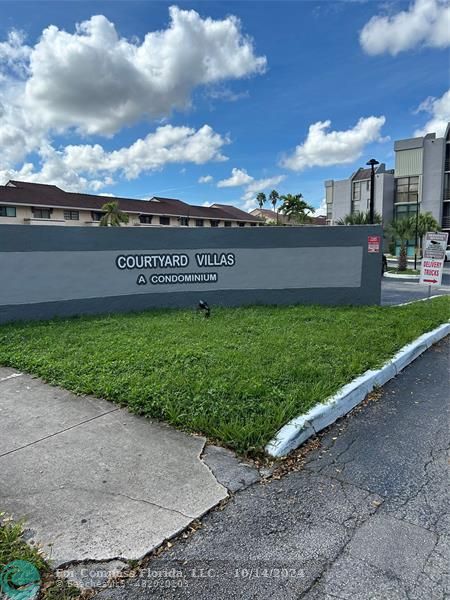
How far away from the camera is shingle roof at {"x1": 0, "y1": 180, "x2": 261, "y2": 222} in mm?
43531

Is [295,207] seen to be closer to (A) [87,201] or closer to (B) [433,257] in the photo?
(A) [87,201]

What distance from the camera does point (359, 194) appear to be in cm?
4959

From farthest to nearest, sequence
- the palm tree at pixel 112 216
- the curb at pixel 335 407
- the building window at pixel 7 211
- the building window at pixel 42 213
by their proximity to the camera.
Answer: the palm tree at pixel 112 216
the building window at pixel 42 213
the building window at pixel 7 211
the curb at pixel 335 407

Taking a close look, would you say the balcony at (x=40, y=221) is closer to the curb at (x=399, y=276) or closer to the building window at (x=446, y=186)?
the curb at (x=399, y=276)

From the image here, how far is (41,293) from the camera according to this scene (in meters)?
8.60

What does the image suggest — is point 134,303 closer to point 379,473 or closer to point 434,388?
point 434,388

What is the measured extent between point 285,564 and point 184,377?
2610 millimetres

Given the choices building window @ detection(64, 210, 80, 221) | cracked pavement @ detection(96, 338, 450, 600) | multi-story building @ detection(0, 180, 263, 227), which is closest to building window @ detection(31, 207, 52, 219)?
multi-story building @ detection(0, 180, 263, 227)

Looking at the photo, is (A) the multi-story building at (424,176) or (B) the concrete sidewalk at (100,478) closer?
(B) the concrete sidewalk at (100,478)

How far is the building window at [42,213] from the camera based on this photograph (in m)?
44.1

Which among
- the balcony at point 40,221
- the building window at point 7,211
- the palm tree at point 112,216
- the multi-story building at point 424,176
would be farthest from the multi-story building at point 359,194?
the building window at point 7,211

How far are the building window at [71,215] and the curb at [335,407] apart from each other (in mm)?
47402

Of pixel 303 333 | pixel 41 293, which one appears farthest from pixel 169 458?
pixel 41 293

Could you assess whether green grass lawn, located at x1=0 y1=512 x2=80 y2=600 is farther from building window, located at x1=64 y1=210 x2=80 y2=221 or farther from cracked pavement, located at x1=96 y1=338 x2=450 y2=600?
building window, located at x1=64 y1=210 x2=80 y2=221
